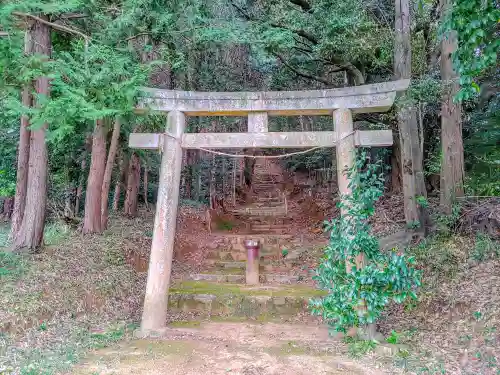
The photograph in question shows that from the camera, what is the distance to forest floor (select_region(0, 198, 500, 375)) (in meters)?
4.18

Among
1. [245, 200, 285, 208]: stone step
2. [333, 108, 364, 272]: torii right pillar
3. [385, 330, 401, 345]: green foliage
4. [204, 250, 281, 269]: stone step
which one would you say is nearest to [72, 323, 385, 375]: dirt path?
[385, 330, 401, 345]: green foliage

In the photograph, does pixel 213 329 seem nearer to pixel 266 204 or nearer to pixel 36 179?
pixel 36 179

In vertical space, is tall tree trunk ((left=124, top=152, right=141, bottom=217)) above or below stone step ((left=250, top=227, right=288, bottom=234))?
above

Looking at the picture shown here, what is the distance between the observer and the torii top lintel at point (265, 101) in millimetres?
5570

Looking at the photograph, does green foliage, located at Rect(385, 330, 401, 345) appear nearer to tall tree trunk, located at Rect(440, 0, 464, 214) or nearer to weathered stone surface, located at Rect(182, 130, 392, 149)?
weathered stone surface, located at Rect(182, 130, 392, 149)

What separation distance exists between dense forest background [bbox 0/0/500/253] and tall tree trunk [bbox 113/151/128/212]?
59mm

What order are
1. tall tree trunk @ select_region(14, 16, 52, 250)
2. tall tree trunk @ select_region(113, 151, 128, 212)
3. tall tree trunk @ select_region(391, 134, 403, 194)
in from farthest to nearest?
tall tree trunk @ select_region(391, 134, 403, 194)
tall tree trunk @ select_region(113, 151, 128, 212)
tall tree trunk @ select_region(14, 16, 52, 250)

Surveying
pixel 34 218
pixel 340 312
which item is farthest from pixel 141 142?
pixel 340 312

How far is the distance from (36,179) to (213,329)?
3.87 metres

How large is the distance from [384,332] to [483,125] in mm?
6267

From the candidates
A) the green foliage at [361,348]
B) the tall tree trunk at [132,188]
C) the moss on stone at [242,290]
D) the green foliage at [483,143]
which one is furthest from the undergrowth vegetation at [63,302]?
the green foliage at [483,143]

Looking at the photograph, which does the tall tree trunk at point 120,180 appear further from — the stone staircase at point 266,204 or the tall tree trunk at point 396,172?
the tall tree trunk at point 396,172

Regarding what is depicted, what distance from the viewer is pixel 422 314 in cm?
574

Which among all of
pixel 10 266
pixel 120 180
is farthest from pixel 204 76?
pixel 10 266
